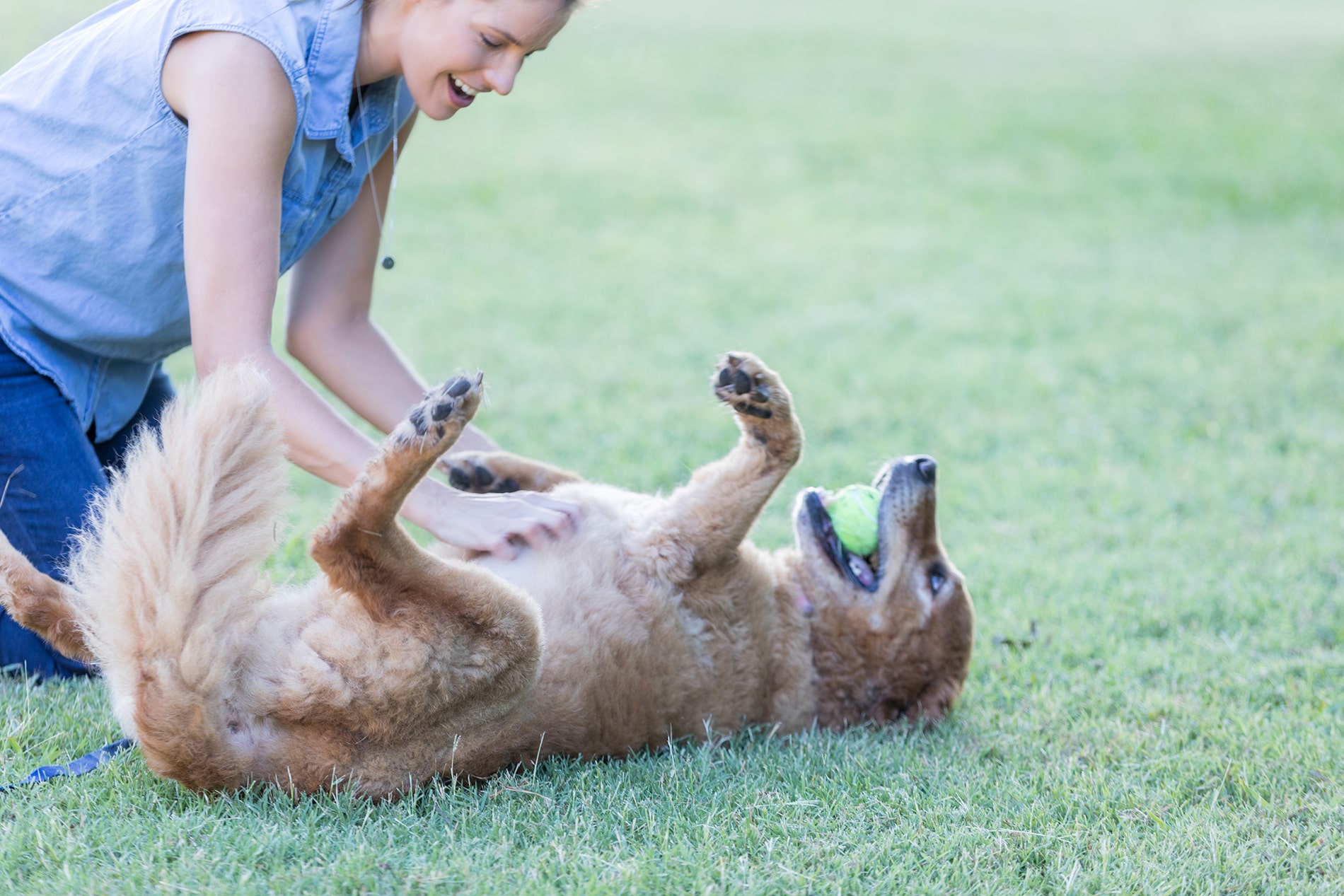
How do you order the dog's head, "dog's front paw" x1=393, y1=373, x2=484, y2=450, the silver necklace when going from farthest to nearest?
1. the dog's head
2. the silver necklace
3. "dog's front paw" x1=393, y1=373, x2=484, y2=450

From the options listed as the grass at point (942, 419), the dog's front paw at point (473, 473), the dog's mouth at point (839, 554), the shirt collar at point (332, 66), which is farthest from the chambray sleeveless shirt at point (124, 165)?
the dog's mouth at point (839, 554)

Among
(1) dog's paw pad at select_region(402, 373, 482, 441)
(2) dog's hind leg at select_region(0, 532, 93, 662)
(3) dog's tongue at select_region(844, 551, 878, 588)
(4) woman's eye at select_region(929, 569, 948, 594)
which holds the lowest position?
(2) dog's hind leg at select_region(0, 532, 93, 662)

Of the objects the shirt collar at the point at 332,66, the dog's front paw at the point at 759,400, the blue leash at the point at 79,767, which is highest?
the shirt collar at the point at 332,66

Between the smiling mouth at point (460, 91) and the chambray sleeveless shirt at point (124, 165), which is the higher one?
the smiling mouth at point (460, 91)

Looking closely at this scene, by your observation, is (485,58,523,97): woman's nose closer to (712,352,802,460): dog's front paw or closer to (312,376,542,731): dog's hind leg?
(312,376,542,731): dog's hind leg

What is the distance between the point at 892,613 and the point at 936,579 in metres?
0.18

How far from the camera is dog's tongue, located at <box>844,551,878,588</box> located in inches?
142

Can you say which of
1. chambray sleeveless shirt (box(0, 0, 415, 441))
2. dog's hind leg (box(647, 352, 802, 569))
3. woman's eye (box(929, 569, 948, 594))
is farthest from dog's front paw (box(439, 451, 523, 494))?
woman's eye (box(929, 569, 948, 594))

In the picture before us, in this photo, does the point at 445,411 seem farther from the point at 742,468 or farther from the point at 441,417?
the point at 742,468

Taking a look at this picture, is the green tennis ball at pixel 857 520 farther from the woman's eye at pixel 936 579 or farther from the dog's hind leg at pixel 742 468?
the dog's hind leg at pixel 742 468

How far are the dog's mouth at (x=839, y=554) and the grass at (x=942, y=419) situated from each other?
0.47 meters

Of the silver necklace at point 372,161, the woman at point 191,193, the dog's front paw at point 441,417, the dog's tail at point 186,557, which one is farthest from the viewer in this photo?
the silver necklace at point 372,161

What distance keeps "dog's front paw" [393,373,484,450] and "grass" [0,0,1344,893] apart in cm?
76

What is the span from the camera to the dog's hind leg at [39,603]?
117 inches
